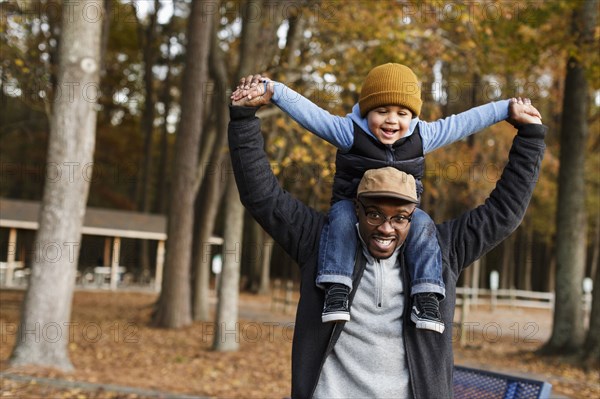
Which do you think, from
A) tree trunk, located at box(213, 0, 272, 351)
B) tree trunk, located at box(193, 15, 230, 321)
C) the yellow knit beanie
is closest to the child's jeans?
the yellow knit beanie

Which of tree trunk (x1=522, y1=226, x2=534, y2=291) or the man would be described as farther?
tree trunk (x1=522, y1=226, x2=534, y2=291)

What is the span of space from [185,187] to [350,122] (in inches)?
522

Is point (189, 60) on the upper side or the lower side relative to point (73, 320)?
upper

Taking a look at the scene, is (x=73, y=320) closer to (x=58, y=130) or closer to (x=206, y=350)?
(x=206, y=350)

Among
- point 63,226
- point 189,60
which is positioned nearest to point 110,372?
point 63,226

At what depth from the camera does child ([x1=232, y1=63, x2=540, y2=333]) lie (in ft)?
7.97

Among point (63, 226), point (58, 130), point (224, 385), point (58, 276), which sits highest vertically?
point (58, 130)

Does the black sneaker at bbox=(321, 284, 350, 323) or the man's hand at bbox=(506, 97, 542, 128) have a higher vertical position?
the man's hand at bbox=(506, 97, 542, 128)

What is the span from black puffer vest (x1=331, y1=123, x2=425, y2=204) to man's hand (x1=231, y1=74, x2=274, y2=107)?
1.25 feet

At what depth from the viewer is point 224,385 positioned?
29.8 feet

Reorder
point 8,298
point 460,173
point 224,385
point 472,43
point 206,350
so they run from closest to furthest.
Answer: point 224,385 < point 472,43 < point 206,350 < point 8,298 < point 460,173

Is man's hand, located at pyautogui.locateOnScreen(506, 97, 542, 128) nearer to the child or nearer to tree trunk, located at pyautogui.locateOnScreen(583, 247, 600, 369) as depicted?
the child

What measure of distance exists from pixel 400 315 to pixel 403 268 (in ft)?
0.58

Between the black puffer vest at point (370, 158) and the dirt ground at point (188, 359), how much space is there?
5.38 metres
